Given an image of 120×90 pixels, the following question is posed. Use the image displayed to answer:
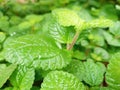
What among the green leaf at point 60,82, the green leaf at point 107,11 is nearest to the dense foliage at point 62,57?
the green leaf at point 60,82

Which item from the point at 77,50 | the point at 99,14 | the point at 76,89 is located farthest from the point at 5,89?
the point at 99,14

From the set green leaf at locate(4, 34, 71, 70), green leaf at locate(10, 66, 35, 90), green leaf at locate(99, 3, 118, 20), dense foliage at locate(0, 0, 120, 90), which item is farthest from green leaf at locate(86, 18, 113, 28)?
green leaf at locate(99, 3, 118, 20)

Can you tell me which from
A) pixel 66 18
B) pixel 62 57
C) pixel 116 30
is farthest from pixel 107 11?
pixel 62 57

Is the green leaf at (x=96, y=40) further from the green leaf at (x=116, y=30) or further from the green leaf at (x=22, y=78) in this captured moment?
the green leaf at (x=22, y=78)

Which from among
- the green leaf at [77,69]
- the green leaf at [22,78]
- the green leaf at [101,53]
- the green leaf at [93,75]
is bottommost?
the green leaf at [101,53]

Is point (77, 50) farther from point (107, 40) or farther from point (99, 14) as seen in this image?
point (99, 14)

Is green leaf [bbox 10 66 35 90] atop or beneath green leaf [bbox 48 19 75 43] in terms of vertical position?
beneath

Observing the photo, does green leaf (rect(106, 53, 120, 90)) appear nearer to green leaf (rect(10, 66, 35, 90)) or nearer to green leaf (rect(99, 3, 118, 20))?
green leaf (rect(10, 66, 35, 90))
